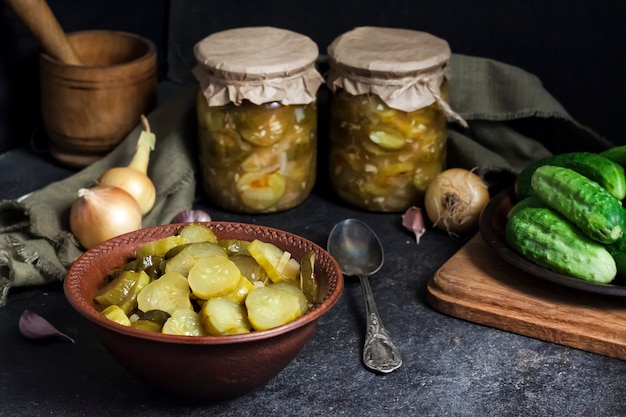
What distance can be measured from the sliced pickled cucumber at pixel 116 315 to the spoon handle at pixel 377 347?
31cm

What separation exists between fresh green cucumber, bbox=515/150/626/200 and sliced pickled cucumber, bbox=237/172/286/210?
38 centimetres

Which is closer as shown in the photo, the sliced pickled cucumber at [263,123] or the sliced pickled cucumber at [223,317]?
the sliced pickled cucumber at [223,317]

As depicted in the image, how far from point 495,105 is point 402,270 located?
415mm

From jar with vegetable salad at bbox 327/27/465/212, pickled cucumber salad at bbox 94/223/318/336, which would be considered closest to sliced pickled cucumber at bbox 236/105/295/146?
jar with vegetable salad at bbox 327/27/465/212

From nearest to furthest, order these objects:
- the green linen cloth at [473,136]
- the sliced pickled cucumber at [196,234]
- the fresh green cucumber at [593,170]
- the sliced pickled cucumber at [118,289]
A: 1. the sliced pickled cucumber at [118,289]
2. the sliced pickled cucumber at [196,234]
3. the fresh green cucumber at [593,170]
4. the green linen cloth at [473,136]

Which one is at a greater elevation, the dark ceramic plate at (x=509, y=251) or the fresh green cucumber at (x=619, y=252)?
the fresh green cucumber at (x=619, y=252)

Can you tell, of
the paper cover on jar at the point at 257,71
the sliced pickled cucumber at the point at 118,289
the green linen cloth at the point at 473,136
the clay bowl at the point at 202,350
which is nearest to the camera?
the clay bowl at the point at 202,350

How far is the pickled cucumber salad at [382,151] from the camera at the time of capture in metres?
1.39

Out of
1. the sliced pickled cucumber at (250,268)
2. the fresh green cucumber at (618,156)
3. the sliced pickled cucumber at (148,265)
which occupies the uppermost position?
the fresh green cucumber at (618,156)

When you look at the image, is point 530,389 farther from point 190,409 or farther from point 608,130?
point 608,130

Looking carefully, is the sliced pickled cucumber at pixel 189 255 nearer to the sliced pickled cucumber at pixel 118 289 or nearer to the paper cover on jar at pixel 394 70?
the sliced pickled cucumber at pixel 118 289

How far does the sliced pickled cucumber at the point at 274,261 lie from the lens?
1037 mm

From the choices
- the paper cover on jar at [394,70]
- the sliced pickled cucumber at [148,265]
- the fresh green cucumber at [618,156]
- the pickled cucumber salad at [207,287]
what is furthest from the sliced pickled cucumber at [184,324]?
the fresh green cucumber at [618,156]

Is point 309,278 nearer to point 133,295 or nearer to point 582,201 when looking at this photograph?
point 133,295
